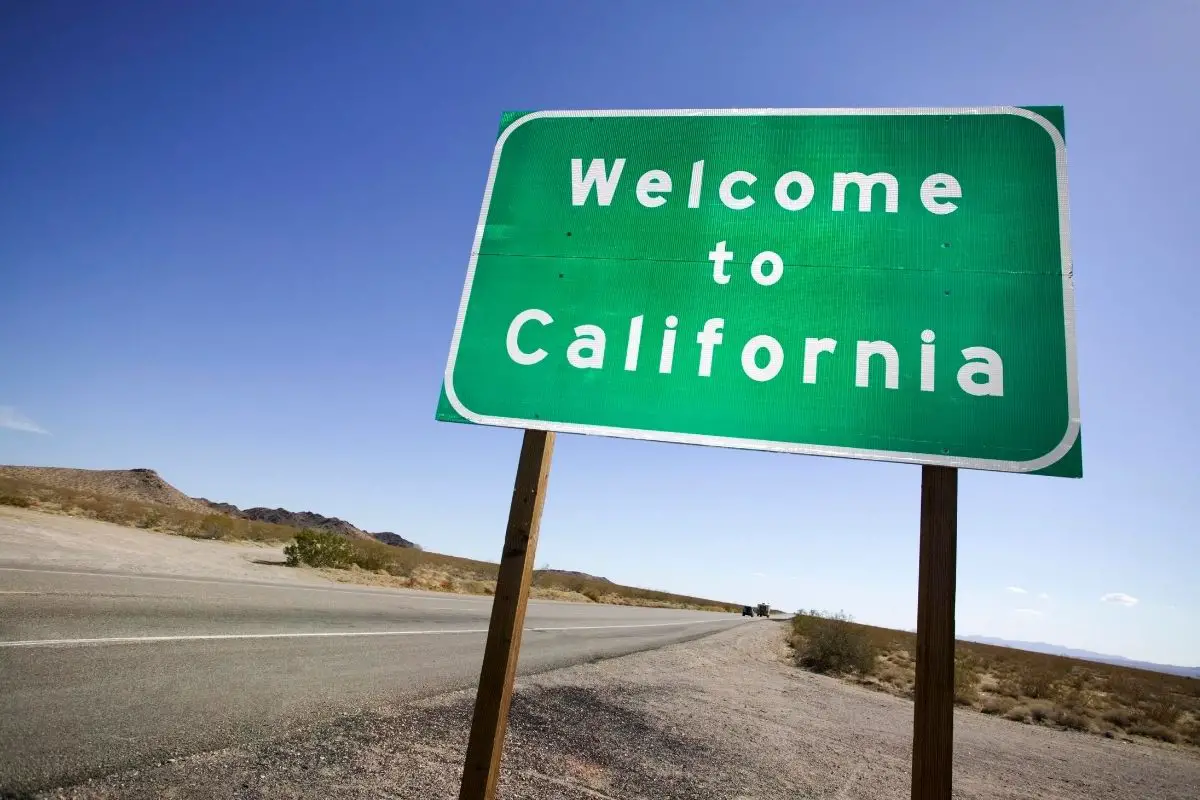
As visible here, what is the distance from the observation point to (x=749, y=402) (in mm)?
1945

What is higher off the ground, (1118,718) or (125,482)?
(125,482)

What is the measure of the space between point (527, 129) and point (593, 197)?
0.49 meters

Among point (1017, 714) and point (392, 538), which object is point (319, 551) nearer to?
point (1017, 714)

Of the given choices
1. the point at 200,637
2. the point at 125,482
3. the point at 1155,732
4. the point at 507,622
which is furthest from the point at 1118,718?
the point at 125,482

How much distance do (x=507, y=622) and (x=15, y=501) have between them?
28.7 meters

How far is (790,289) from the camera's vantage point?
2.03 metres

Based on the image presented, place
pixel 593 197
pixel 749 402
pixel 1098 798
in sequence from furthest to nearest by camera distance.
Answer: pixel 1098 798 < pixel 593 197 < pixel 749 402

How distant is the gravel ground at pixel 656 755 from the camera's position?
3.56 m

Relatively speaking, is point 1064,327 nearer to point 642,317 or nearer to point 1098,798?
point 642,317

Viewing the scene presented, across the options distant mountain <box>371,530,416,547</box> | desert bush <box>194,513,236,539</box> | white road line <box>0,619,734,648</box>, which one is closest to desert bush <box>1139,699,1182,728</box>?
white road line <box>0,619,734,648</box>

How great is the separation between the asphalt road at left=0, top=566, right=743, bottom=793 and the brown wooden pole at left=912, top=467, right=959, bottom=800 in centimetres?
398

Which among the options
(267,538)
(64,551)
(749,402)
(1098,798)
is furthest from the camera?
(267,538)

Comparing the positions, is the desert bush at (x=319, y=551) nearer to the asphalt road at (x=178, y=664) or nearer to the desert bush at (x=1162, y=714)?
the asphalt road at (x=178, y=664)

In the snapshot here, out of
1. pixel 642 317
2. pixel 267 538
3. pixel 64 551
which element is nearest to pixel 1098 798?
pixel 642 317
